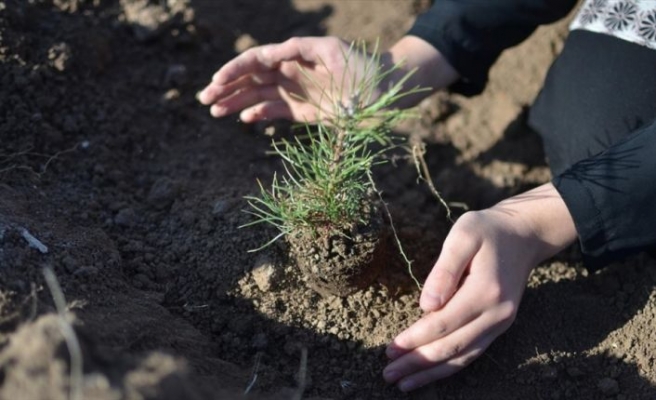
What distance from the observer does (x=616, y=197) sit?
1.87 meters

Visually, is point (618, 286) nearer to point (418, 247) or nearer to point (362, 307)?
point (418, 247)

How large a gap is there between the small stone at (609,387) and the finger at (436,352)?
371 mm

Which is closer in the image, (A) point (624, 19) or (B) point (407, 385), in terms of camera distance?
(B) point (407, 385)

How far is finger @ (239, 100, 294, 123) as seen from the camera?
232 cm

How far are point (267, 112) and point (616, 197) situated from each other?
3.65 feet

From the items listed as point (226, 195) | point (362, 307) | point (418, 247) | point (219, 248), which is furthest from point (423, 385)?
point (226, 195)

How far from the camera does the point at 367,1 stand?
302cm

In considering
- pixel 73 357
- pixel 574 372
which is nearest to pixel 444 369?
pixel 574 372

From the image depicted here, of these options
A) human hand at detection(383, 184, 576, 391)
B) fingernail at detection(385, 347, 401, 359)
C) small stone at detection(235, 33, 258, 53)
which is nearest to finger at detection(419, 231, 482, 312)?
human hand at detection(383, 184, 576, 391)

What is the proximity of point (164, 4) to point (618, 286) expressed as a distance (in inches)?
73.1

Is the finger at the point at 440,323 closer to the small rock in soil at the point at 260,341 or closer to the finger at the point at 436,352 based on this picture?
the finger at the point at 436,352

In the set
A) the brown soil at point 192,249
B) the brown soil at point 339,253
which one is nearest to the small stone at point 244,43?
the brown soil at point 192,249

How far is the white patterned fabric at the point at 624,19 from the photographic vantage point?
2.14m

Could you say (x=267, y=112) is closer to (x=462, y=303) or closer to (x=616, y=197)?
(x=462, y=303)
